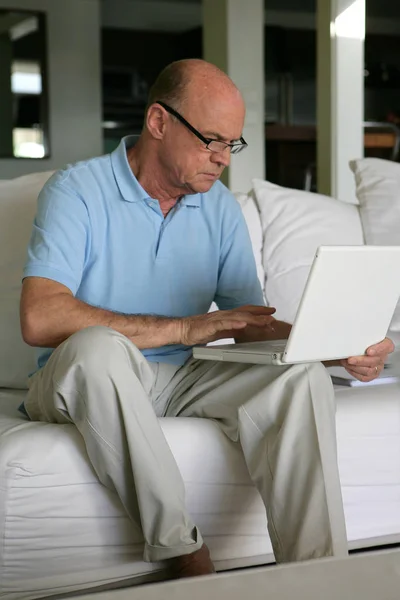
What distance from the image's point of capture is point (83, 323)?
1.72 m

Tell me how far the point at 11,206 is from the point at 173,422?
798mm

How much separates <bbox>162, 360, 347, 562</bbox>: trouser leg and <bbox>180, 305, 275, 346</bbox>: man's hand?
0.09 metres

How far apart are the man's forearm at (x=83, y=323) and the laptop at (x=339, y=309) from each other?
0.08 metres

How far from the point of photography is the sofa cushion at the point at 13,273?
2.19m

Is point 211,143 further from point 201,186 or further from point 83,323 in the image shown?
point 83,323

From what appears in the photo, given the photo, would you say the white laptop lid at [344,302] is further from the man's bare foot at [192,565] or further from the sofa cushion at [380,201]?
the sofa cushion at [380,201]

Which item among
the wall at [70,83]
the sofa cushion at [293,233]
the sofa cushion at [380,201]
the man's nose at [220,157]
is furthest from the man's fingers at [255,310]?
the wall at [70,83]

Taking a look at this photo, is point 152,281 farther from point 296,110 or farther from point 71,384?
point 296,110

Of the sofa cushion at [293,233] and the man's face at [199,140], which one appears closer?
the man's face at [199,140]

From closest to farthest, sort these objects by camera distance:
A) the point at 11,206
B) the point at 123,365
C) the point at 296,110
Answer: the point at 123,365
the point at 11,206
the point at 296,110

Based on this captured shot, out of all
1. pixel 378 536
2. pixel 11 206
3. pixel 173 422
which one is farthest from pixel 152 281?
pixel 378 536

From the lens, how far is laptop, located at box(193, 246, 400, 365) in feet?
4.95

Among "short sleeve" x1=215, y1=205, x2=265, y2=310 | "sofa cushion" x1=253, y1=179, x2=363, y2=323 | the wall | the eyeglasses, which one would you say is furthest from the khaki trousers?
the wall

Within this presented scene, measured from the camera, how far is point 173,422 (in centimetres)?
175
